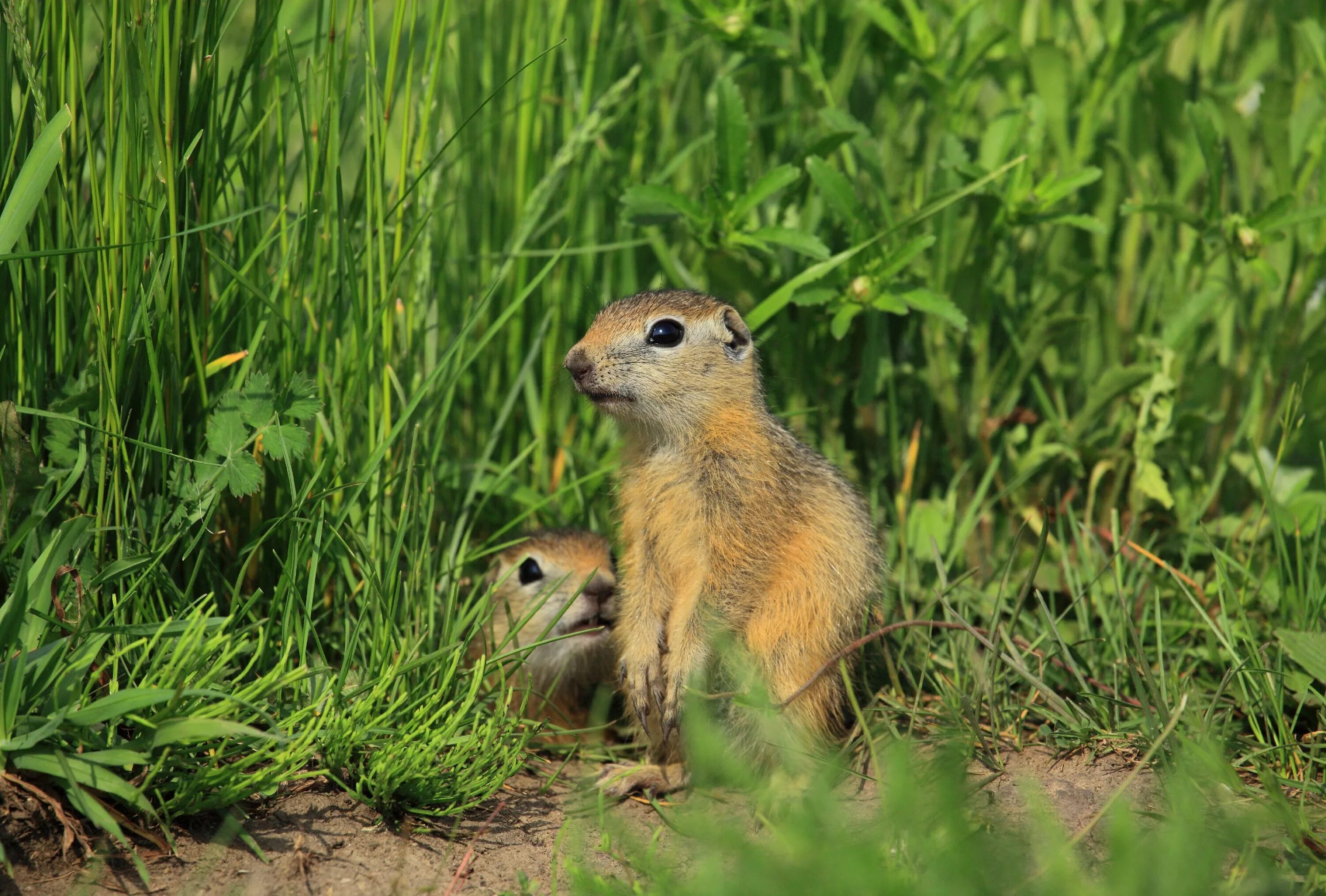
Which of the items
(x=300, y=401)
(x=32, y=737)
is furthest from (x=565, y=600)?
(x=32, y=737)

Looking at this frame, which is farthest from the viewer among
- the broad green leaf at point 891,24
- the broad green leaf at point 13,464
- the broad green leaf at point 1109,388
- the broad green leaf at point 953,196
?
the broad green leaf at point 1109,388

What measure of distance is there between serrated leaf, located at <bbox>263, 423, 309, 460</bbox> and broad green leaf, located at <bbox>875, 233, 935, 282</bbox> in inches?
80.5

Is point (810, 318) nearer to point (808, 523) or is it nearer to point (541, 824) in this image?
point (808, 523)

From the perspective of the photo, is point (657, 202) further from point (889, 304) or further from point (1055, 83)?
point (1055, 83)

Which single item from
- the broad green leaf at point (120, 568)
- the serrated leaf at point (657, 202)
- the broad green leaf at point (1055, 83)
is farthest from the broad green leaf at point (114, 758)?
the broad green leaf at point (1055, 83)

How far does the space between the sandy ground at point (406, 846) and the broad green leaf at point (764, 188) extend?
1.82 m

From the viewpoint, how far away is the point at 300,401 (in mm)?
3273

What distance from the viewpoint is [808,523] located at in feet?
12.1

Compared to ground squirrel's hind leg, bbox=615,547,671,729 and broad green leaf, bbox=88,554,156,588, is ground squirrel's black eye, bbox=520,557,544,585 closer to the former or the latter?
ground squirrel's hind leg, bbox=615,547,671,729

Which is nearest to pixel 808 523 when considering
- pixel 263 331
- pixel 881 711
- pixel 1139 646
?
pixel 881 711

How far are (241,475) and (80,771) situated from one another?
2.89ft

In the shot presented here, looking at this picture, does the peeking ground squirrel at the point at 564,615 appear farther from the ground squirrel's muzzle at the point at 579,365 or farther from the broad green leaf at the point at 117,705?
the broad green leaf at the point at 117,705

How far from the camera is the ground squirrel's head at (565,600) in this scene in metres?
4.15

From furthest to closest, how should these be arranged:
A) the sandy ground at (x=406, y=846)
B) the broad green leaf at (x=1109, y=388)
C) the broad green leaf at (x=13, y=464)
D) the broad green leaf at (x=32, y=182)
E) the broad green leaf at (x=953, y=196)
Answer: the broad green leaf at (x=1109, y=388)
the broad green leaf at (x=953, y=196)
the broad green leaf at (x=13, y=464)
the broad green leaf at (x=32, y=182)
the sandy ground at (x=406, y=846)
